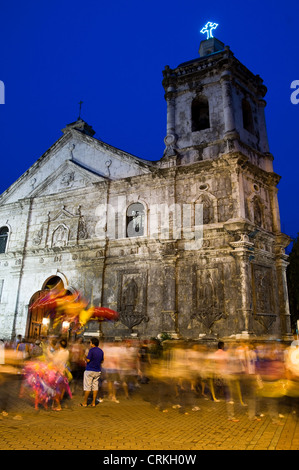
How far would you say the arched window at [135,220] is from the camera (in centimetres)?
1656

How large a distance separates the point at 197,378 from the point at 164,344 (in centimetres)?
404

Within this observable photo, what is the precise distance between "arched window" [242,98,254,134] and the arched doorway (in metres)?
13.2

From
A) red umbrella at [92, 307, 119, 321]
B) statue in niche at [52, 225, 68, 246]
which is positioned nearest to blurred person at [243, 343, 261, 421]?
red umbrella at [92, 307, 119, 321]

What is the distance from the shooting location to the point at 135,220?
1684cm

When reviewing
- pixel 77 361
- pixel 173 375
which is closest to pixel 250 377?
pixel 173 375

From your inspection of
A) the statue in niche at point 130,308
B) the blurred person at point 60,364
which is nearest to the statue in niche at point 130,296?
the statue in niche at point 130,308

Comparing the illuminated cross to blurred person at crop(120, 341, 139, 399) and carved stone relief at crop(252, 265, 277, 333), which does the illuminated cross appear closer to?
carved stone relief at crop(252, 265, 277, 333)

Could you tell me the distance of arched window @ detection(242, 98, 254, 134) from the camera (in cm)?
1798

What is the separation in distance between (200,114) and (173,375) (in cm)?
1415

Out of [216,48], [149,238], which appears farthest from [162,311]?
[216,48]

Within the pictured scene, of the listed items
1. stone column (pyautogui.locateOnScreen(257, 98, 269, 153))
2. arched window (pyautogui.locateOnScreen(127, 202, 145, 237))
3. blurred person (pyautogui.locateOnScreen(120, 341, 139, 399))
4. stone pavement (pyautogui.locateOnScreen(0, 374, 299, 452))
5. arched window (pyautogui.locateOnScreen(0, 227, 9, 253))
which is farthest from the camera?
arched window (pyautogui.locateOnScreen(0, 227, 9, 253))

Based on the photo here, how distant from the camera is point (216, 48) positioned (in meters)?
21.2

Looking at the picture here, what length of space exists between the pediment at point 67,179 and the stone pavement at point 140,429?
12771 mm

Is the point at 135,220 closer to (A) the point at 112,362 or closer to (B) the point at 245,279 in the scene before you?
(B) the point at 245,279
